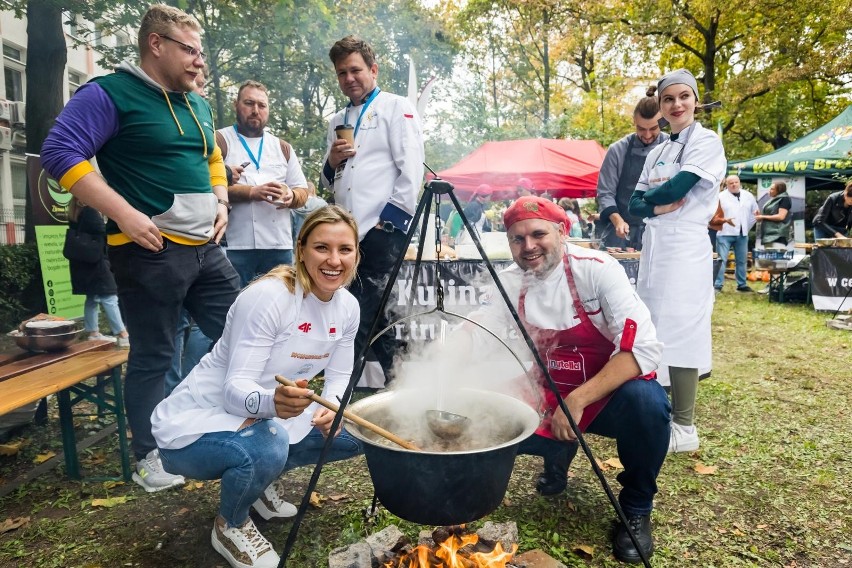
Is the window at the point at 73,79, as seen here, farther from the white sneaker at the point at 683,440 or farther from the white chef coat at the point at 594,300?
the white sneaker at the point at 683,440

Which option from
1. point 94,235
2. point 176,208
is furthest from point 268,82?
point 176,208

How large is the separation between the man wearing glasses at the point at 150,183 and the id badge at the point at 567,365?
74.5 inches

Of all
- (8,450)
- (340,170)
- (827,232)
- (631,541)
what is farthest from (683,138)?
(827,232)

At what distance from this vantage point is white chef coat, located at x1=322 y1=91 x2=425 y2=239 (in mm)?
3531

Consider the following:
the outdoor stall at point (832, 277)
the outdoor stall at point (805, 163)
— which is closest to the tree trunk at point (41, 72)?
the outdoor stall at point (832, 277)

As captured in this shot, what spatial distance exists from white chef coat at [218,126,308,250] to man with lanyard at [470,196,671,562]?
1978 millimetres

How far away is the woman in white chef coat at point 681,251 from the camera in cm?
323

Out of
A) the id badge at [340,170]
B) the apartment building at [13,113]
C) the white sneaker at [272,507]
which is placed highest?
the apartment building at [13,113]

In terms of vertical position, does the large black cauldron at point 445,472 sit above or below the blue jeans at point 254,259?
below

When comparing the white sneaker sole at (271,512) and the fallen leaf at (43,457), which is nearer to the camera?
the white sneaker sole at (271,512)

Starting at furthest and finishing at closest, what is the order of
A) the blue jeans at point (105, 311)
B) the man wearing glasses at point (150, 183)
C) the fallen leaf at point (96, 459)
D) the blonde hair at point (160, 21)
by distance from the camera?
the blue jeans at point (105, 311) → the fallen leaf at point (96, 459) → the blonde hair at point (160, 21) → the man wearing glasses at point (150, 183)

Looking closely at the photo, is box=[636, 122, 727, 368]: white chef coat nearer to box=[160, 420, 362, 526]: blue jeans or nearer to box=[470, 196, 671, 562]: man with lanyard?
box=[470, 196, 671, 562]: man with lanyard

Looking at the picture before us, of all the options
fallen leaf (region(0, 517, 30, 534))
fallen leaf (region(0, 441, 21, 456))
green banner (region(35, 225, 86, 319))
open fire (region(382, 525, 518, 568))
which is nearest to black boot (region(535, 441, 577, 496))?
open fire (region(382, 525, 518, 568))

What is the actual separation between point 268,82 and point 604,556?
11971 millimetres
